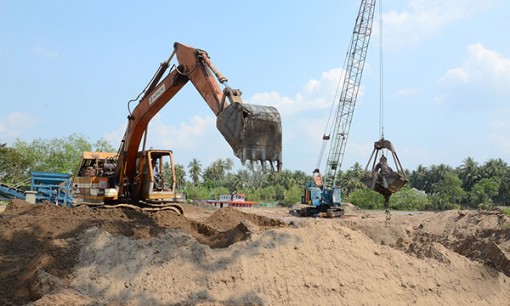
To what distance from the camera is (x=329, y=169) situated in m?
39.9

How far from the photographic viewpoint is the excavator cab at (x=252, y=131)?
748 cm

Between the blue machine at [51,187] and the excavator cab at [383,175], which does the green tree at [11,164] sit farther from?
the excavator cab at [383,175]

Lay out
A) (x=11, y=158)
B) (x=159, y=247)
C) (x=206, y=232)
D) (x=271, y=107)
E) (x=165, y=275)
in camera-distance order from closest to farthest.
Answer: (x=165, y=275) < (x=159, y=247) < (x=271, y=107) < (x=206, y=232) < (x=11, y=158)

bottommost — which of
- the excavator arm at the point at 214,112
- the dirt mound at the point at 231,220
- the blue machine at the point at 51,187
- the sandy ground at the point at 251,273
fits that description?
the sandy ground at the point at 251,273

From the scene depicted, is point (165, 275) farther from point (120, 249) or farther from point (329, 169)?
point (329, 169)

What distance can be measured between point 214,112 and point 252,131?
133 centimetres

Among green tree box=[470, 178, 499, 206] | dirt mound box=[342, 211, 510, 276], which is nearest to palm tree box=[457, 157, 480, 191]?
green tree box=[470, 178, 499, 206]

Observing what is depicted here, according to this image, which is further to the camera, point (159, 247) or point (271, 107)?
point (271, 107)

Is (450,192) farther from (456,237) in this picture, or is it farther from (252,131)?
(252,131)

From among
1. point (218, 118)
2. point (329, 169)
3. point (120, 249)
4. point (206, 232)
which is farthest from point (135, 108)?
point (329, 169)

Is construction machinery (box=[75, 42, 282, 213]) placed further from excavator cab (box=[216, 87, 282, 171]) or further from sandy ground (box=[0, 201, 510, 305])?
sandy ground (box=[0, 201, 510, 305])

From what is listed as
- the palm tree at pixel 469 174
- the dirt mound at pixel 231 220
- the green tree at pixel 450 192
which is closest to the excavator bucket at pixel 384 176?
the dirt mound at pixel 231 220

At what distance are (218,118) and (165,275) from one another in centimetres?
300

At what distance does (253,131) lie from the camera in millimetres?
7516
